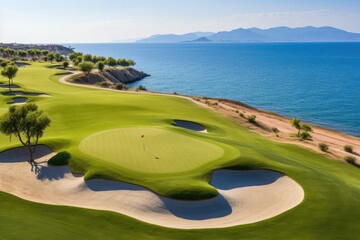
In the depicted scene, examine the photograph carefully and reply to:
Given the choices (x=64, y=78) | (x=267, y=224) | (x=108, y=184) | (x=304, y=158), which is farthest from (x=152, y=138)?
(x=64, y=78)

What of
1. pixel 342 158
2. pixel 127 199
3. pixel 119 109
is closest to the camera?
pixel 127 199

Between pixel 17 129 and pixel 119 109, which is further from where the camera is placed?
pixel 119 109

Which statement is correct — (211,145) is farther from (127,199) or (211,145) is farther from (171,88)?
(171,88)

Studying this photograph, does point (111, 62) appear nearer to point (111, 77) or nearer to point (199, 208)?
point (111, 77)

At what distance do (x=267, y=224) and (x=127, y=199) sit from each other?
10076 mm

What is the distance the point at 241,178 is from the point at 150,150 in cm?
883

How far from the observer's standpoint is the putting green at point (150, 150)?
27.1m

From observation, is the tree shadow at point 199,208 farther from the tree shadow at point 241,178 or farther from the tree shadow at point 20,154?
the tree shadow at point 20,154

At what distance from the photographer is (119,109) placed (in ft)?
189

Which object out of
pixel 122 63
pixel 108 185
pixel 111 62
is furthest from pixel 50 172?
pixel 122 63

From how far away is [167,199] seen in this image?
23047 millimetres

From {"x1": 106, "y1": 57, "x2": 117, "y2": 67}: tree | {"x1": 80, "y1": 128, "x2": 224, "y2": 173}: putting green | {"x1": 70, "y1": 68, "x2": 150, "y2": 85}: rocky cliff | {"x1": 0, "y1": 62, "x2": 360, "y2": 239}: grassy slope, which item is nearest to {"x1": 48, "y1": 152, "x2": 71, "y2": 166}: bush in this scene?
{"x1": 0, "y1": 62, "x2": 360, "y2": 239}: grassy slope

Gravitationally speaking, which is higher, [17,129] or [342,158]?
[17,129]

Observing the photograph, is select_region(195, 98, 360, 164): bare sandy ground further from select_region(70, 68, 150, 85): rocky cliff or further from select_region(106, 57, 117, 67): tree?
select_region(106, 57, 117, 67): tree
